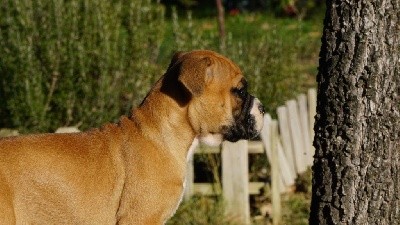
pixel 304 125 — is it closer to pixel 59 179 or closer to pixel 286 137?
pixel 286 137

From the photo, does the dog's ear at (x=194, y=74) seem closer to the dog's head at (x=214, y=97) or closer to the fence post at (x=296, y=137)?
the dog's head at (x=214, y=97)

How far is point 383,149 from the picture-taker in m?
6.73

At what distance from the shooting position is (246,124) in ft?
22.6

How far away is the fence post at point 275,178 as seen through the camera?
1020 cm

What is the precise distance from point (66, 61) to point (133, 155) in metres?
3.62

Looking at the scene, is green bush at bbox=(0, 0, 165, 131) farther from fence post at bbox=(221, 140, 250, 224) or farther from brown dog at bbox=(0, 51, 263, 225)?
brown dog at bbox=(0, 51, 263, 225)

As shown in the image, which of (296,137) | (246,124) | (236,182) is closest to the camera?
(246,124)

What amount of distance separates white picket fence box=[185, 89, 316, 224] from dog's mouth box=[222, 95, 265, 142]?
8.95 ft

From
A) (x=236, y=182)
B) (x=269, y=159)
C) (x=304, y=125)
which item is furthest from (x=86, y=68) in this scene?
(x=304, y=125)

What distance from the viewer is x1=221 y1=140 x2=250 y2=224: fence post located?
9922 mm

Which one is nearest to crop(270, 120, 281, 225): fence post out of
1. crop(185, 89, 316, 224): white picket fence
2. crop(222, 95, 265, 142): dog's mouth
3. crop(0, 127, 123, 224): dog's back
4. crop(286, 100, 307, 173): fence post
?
crop(185, 89, 316, 224): white picket fence

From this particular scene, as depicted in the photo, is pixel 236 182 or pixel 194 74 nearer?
pixel 194 74

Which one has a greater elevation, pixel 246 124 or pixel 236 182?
pixel 246 124

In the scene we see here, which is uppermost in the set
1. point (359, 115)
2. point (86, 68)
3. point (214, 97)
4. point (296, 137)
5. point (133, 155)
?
point (214, 97)
